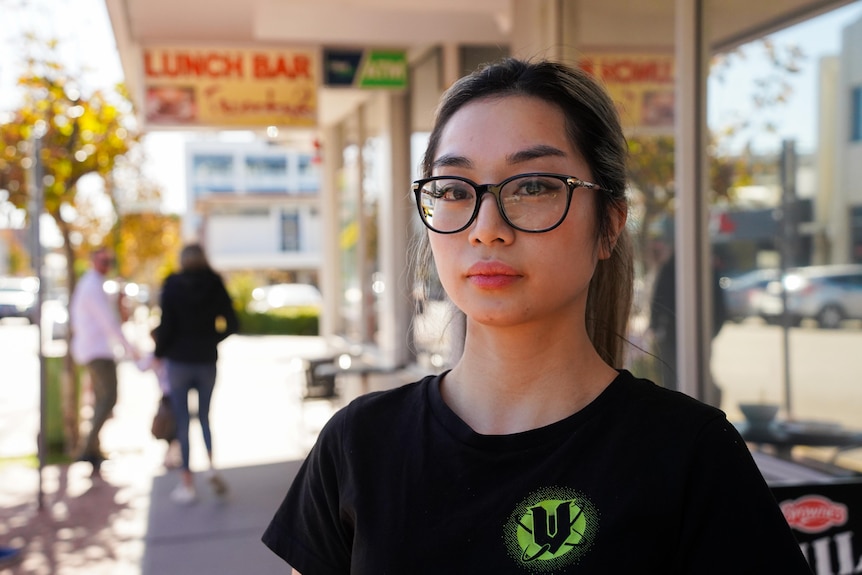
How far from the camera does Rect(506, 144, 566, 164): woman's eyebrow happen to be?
1.30m

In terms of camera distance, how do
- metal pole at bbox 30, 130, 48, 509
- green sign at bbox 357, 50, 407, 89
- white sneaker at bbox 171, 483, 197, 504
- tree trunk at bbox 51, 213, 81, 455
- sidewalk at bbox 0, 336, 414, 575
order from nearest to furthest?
sidewalk at bbox 0, 336, 414, 575
metal pole at bbox 30, 130, 48, 509
white sneaker at bbox 171, 483, 197, 504
tree trunk at bbox 51, 213, 81, 455
green sign at bbox 357, 50, 407, 89

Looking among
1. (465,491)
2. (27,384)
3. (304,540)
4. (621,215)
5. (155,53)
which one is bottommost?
(27,384)

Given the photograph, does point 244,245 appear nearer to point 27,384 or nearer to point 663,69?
point 27,384

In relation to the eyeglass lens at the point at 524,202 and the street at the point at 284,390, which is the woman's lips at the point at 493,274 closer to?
the eyeglass lens at the point at 524,202

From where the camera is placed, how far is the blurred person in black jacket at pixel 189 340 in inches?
261

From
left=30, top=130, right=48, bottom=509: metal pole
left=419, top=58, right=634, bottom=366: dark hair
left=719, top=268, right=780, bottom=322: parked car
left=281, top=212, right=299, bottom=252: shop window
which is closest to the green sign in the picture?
left=30, top=130, right=48, bottom=509: metal pole

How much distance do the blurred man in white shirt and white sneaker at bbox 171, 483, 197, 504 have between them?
124 centimetres

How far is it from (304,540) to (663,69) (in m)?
4.25

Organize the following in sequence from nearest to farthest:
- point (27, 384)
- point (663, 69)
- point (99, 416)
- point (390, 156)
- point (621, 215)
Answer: point (621, 215) < point (663, 69) < point (99, 416) < point (390, 156) < point (27, 384)

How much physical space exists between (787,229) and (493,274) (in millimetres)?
3937

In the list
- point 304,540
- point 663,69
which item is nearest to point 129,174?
point 663,69

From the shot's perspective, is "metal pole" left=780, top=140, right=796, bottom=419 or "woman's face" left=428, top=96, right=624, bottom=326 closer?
"woman's face" left=428, top=96, right=624, bottom=326

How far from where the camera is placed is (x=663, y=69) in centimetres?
507

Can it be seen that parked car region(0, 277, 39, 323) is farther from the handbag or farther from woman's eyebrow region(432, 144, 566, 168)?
woman's eyebrow region(432, 144, 566, 168)
